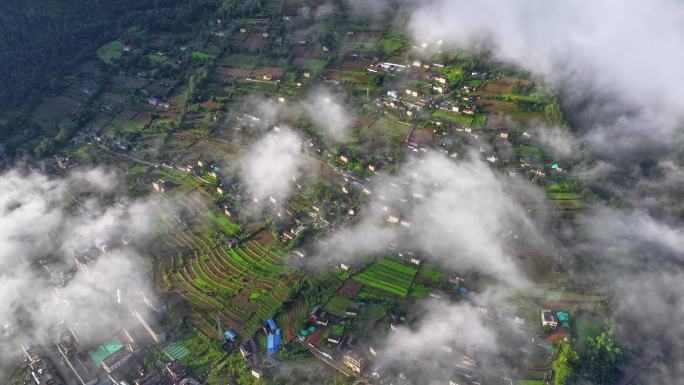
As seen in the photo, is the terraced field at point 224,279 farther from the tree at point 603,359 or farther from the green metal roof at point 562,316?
the tree at point 603,359

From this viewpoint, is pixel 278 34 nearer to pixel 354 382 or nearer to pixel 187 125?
pixel 187 125

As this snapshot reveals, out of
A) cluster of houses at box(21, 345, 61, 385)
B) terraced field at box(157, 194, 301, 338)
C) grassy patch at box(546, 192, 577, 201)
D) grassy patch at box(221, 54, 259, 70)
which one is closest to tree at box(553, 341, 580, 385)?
grassy patch at box(546, 192, 577, 201)

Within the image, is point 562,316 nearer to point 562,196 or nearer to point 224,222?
point 562,196

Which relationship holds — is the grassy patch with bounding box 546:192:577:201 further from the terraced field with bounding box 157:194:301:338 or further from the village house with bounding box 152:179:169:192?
the village house with bounding box 152:179:169:192

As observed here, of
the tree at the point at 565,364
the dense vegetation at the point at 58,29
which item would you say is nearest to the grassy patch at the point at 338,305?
the tree at the point at 565,364

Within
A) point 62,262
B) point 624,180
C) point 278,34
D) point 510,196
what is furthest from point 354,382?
point 278,34

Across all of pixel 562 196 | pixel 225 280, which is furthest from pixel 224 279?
pixel 562 196

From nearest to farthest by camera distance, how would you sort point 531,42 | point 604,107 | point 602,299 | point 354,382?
point 354,382 < point 602,299 < point 604,107 < point 531,42
